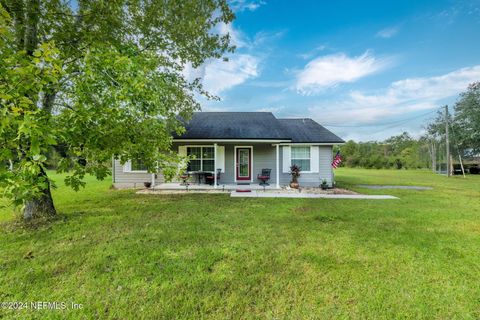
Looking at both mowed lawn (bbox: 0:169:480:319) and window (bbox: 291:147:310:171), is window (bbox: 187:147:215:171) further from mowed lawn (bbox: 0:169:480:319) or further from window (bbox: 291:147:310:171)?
mowed lawn (bbox: 0:169:480:319)

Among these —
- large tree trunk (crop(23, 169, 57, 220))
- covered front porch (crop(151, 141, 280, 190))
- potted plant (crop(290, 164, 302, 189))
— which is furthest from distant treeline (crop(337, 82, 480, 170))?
large tree trunk (crop(23, 169, 57, 220))

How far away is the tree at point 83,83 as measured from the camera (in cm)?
243

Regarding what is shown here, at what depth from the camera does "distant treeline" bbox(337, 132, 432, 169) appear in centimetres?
3312

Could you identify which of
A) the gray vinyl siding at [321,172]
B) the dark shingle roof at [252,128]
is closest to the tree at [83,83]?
the dark shingle roof at [252,128]

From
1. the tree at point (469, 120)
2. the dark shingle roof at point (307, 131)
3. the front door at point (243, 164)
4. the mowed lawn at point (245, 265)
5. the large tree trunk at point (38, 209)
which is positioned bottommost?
the mowed lawn at point (245, 265)

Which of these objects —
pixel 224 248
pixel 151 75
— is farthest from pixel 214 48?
pixel 224 248

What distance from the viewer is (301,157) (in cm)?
1178

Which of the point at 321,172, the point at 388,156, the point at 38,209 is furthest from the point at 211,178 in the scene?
the point at 388,156

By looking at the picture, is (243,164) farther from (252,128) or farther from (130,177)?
(130,177)

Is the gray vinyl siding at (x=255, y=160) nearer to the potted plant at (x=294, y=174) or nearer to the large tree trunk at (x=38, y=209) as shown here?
the potted plant at (x=294, y=174)

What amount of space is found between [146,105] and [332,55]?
1655 cm

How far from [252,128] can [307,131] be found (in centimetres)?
338

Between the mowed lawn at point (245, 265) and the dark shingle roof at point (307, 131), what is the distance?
612cm

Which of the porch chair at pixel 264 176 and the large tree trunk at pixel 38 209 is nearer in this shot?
the large tree trunk at pixel 38 209
